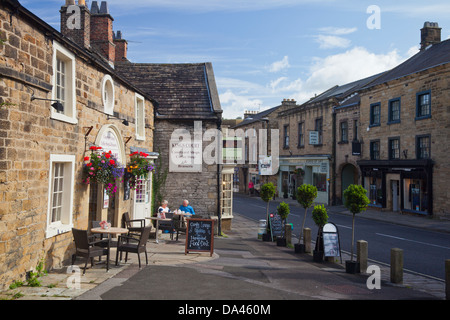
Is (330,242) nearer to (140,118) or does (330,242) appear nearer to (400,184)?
(140,118)

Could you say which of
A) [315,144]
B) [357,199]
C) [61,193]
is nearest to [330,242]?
[357,199]

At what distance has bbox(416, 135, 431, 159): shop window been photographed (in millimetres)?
23609

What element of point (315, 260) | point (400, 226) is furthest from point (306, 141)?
point (315, 260)

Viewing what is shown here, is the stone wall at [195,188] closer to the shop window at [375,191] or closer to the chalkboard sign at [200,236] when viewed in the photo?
the chalkboard sign at [200,236]

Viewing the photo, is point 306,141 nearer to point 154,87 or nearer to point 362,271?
point 154,87

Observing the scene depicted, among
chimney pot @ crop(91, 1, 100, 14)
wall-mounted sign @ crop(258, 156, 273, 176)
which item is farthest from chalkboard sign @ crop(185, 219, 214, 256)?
wall-mounted sign @ crop(258, 156, 273, 176)

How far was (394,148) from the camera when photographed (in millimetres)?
26828

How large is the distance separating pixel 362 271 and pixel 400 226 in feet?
39.3

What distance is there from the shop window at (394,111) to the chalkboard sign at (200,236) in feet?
64.0

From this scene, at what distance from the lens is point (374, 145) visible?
2884cm

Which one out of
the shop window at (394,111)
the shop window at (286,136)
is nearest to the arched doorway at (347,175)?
the shop window at (394,111)

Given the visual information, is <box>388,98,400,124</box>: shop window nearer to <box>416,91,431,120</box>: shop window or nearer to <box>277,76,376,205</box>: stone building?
<box>416,91,431,120</box>: shop window

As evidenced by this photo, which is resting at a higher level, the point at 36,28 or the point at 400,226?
the point at 36,28

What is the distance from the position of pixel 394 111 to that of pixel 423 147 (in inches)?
149
